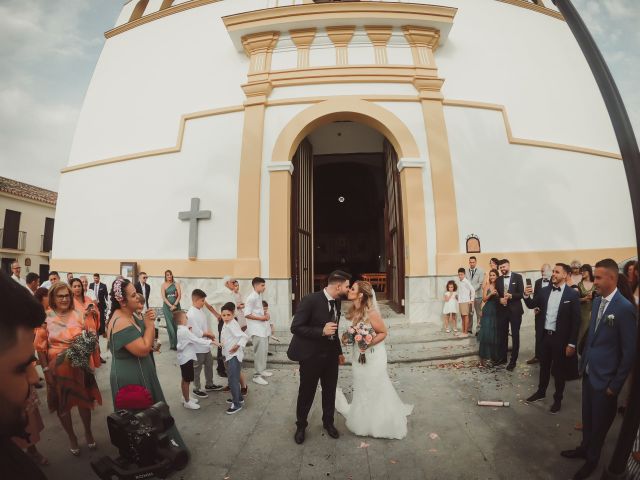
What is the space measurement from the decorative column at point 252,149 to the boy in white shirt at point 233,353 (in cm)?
294

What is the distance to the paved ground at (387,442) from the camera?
267cm

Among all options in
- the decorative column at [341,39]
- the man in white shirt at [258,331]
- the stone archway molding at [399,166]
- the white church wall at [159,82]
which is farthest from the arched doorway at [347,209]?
the white church wall at [159,82]

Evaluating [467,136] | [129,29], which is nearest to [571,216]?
[467,136]

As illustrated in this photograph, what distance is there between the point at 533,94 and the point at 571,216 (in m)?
3.80

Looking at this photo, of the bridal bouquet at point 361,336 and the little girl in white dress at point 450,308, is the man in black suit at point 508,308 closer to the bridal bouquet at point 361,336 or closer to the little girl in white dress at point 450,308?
the little girl in white dress at point 450,308

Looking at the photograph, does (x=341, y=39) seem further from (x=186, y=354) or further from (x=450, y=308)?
(x=186, y=354)

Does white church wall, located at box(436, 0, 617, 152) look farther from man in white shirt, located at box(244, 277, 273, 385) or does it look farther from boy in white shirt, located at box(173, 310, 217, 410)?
boy in white shirt, located at box(173, 310, 217, 410)

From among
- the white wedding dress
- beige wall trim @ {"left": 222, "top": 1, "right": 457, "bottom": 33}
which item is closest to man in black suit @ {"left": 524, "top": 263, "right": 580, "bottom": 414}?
the white wedding dress

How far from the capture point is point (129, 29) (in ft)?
33.4

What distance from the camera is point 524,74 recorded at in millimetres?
8203

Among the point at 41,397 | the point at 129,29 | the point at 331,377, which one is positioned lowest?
the point at 41,397

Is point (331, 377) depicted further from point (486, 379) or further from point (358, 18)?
Answer: point (358, 18)

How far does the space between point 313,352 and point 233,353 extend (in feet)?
4.82

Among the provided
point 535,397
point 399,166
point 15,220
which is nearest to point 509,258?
point 399,166
